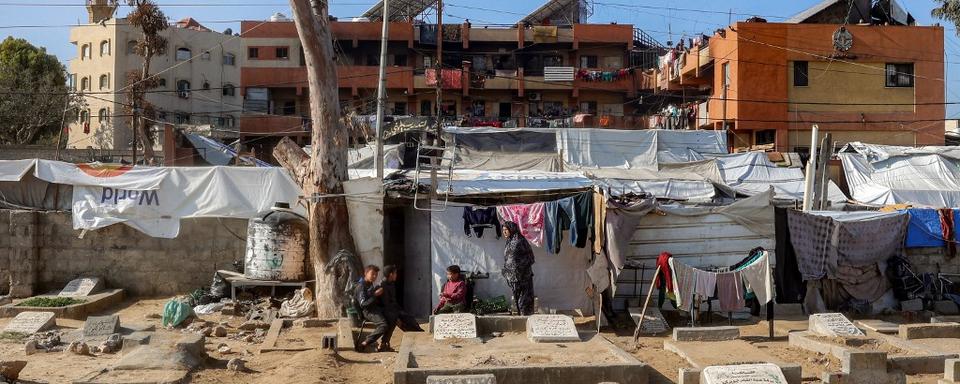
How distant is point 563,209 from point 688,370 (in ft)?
17.1

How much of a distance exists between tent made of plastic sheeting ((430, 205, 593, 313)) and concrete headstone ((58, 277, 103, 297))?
21.2 ft

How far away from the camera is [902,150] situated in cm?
2438

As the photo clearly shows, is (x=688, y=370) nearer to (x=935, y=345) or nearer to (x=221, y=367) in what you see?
(x=935, y=345)

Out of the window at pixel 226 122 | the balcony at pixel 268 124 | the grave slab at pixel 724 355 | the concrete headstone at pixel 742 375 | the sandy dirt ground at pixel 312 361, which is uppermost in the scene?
the window at pixel 226 122

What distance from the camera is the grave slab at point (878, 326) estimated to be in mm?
12656

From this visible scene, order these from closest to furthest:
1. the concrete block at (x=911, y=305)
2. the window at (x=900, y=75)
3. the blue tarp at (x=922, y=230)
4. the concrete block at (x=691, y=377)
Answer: the concrete block at (x=691, y=377) → the concrete block at (x=911, y=305) → the blue tarp at (x=922, y=230) → the window at (x=900, y=75)

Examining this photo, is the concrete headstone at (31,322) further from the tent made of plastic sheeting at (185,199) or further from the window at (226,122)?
the window at (226,122)

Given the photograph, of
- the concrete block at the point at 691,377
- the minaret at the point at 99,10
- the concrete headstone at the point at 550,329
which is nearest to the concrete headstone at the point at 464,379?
the concrete block at the point at 691,377

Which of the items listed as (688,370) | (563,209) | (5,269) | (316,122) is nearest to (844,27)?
(563,209)

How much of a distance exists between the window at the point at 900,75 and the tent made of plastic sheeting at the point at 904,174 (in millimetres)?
6391

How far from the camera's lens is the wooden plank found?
11.2 meters

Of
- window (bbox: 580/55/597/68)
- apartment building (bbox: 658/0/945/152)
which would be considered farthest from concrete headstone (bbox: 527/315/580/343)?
window (bbox: 580/55/597/68)

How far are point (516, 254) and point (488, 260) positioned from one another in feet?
4.07

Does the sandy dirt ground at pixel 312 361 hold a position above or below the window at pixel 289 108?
below
